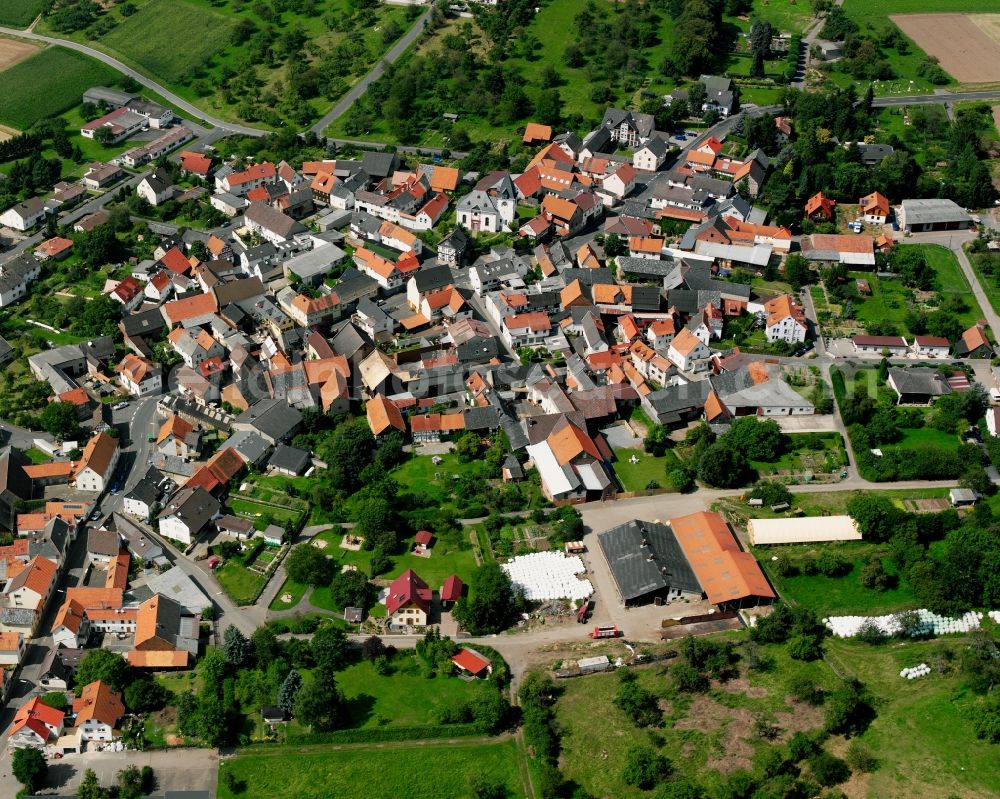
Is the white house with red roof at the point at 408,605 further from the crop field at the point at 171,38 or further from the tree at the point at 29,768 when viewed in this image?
the crop field at the point at 171,38

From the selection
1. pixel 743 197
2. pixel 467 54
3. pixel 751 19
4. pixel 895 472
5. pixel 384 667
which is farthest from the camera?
pixel 751 19

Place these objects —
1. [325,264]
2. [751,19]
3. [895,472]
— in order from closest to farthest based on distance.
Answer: [895,472], [325,264], [751,19]

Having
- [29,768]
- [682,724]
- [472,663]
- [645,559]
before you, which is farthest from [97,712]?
[645,559]

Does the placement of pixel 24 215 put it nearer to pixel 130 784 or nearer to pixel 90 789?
pixel 90 789

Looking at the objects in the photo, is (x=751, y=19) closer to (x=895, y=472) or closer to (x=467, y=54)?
(x=467, y=54)

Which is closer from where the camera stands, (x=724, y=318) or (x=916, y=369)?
(x=916, y=369)

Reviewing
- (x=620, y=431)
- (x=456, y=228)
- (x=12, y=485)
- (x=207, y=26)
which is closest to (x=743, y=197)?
(x=456, y=228)

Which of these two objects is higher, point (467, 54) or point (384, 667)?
point (467, 54)
